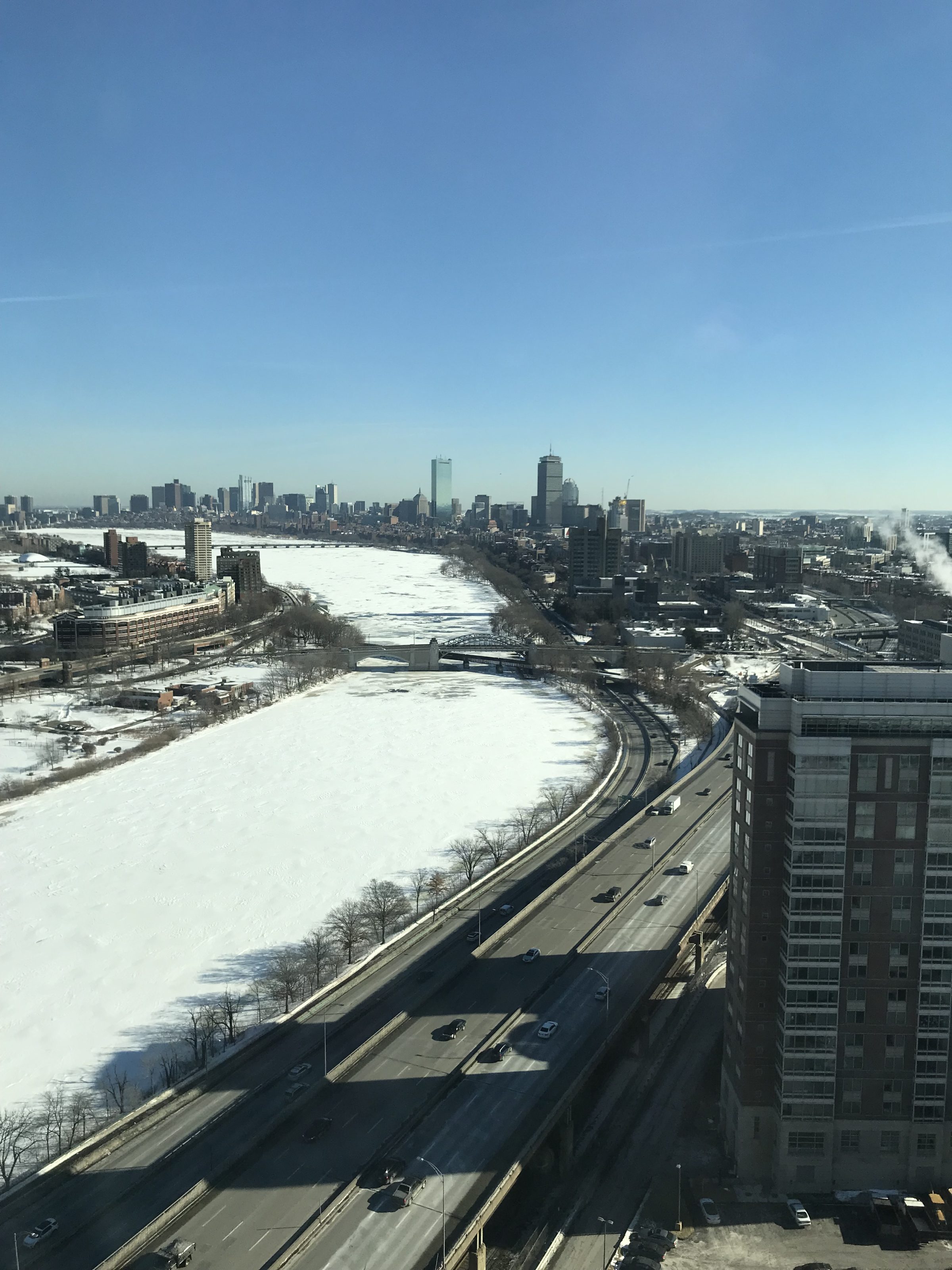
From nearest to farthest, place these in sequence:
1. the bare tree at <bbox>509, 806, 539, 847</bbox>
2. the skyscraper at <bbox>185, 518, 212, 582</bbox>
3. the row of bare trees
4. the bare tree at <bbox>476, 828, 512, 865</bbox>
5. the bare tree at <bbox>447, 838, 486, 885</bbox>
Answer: the row of bare trees
the bare tree at <bbox>447, 838, 486, 885</bbox>
the bare tree at <bbox>476, 828, 512, 865</bbox>
the bare tree at <bbox>509, 806, 539, 847</bbox>
the skyscraper at <bbox>185, 518, 212, 582</bbox>

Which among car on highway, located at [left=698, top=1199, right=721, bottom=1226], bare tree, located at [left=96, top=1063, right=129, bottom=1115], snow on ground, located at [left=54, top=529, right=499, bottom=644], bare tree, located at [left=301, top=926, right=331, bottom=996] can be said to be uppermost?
snow on ground, located at [left=54, top=529, right=499, bottom=644]

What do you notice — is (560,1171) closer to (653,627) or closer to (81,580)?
(653,627)

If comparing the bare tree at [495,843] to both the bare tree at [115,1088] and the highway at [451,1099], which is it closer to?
the highway at [451,1099]

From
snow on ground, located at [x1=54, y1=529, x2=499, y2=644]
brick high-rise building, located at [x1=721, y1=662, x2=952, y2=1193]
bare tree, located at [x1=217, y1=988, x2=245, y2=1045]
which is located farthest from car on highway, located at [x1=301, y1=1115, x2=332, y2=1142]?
snow on ground, located at [x1=54, y1=529, x2=499, y2=644]

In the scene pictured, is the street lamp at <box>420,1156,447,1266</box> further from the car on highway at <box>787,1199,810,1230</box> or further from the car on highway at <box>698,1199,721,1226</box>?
the car on highway at <box>787,1199,810,1230</box>

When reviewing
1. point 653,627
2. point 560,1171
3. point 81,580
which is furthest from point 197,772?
point 81,580

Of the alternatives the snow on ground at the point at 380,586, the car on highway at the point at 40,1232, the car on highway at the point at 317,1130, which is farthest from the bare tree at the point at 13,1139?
the snow on ground at the point at 380,586
